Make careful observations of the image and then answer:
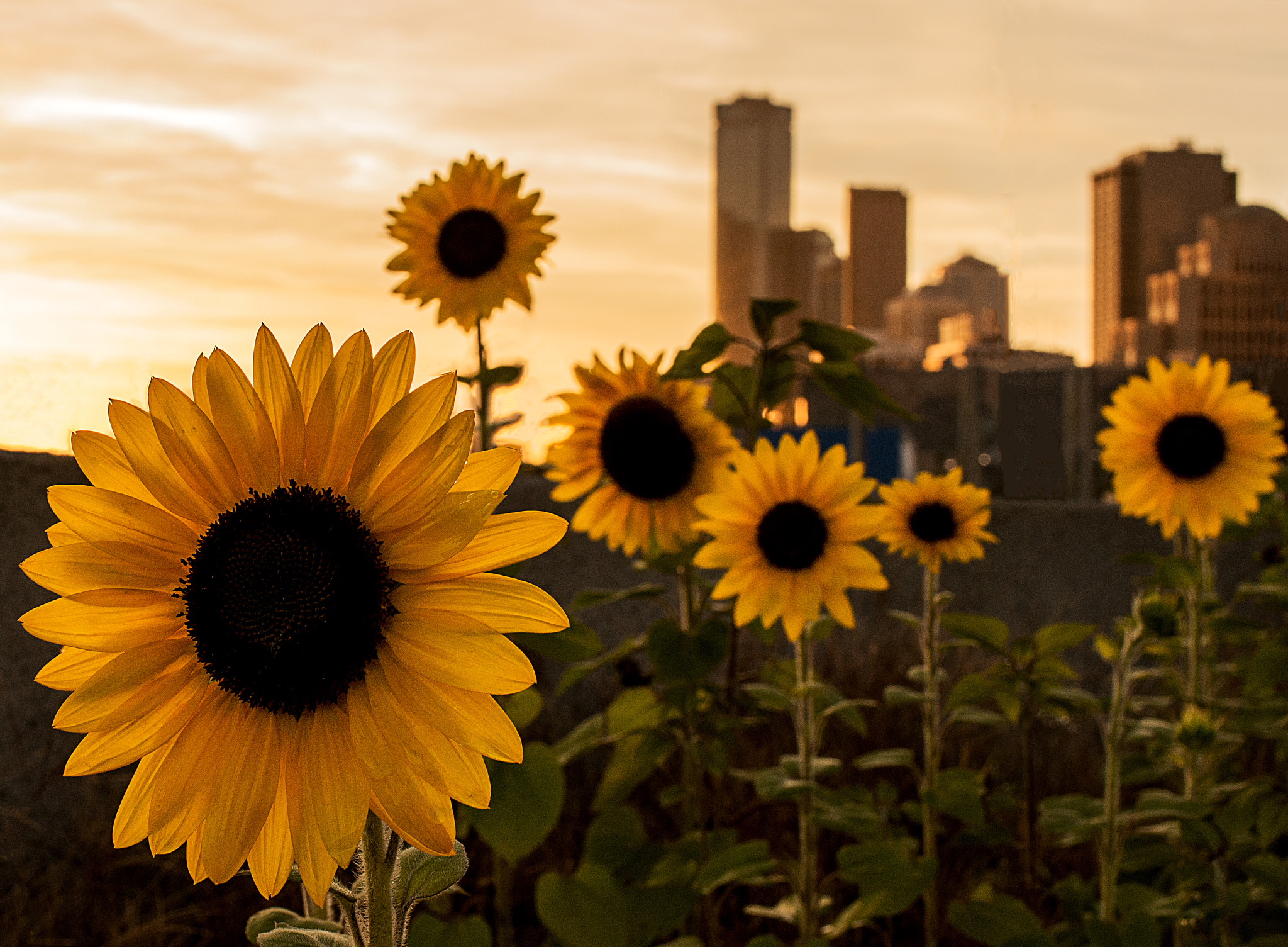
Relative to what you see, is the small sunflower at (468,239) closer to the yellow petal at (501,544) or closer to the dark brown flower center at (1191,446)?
the dark brown flower center at (1191,446)

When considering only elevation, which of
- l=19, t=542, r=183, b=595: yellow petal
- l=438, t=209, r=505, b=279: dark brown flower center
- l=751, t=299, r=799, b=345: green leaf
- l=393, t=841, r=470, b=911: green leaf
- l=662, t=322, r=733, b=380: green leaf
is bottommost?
l=393, t=841, r=470, b=911: green leaf

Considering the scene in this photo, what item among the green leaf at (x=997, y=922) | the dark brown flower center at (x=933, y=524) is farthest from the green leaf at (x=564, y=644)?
the dark brown flower center at (x=933, y=524)

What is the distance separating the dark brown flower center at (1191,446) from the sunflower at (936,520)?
64 centimetres

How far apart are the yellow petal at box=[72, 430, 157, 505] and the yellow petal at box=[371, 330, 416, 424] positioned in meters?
0.24

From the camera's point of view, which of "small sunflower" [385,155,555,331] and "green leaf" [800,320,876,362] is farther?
"small sunflower" [385,155,555,331]

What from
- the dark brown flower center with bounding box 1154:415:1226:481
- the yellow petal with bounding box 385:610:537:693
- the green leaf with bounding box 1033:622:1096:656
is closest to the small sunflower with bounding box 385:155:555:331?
the green leaf with bounding box 1033:622:1096:656

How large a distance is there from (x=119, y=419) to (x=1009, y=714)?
237 cm

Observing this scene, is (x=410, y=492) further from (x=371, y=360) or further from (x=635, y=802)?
(x=635, y=802)

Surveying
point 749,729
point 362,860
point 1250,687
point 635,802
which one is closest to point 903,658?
point 749,729

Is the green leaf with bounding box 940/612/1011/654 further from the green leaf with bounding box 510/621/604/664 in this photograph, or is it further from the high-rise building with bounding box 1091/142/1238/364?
the high-rise building with bounding box 1091/142/1238/364

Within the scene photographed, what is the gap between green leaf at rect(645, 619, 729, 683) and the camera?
251 cm

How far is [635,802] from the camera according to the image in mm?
4188

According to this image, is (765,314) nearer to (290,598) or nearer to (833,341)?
(833,341)

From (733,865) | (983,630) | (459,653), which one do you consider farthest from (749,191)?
(459,653)
